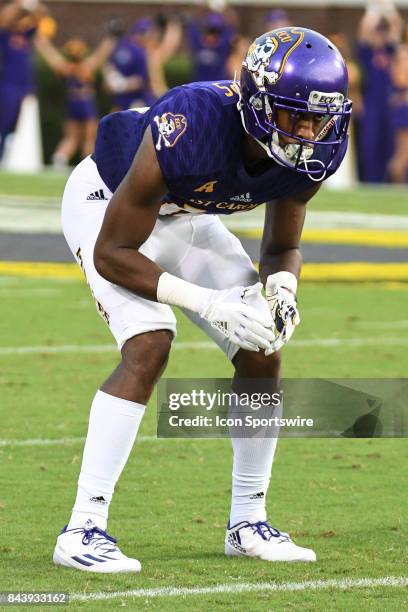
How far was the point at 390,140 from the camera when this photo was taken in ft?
67.6

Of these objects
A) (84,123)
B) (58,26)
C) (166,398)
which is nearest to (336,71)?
(166,398)

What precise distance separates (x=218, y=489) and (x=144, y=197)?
5.20ft

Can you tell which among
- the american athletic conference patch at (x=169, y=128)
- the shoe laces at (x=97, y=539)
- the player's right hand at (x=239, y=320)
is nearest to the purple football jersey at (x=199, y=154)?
the american athletic conference patch at (x=169, y=128)

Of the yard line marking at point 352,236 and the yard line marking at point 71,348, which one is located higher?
the yard line marking at point 71,348

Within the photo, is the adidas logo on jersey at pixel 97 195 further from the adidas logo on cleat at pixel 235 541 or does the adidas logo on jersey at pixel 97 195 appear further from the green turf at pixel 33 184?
the green turf at pixel 33 184

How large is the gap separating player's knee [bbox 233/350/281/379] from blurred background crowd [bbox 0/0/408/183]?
14.8 meters

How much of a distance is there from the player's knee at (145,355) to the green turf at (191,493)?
0.61 m

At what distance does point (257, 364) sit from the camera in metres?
4.92

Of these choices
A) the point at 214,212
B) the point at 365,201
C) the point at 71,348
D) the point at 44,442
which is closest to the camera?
the point at 214,212

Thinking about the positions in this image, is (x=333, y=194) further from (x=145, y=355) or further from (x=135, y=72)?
(x=145, y=355)

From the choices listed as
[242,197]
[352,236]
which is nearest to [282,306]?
[242,197]

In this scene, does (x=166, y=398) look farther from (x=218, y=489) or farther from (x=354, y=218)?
(x=354, y=218)

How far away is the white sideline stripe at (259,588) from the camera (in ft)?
14.4

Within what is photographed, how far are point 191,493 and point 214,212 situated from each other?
1.24m
